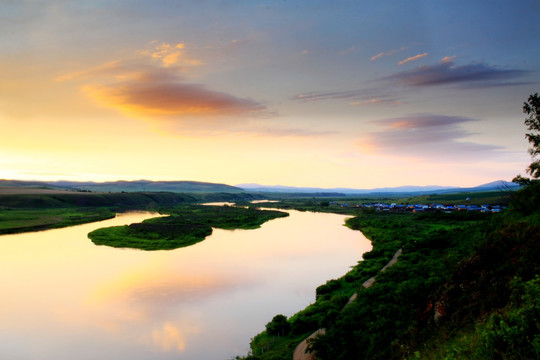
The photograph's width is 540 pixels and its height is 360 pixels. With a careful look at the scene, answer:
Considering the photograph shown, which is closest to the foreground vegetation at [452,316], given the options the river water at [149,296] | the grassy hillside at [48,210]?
the river water at [149,296]

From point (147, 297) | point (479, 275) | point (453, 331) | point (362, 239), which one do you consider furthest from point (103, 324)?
point (362, 239)

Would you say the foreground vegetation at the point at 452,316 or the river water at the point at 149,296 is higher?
the foreground vegetation at the point at 452,316

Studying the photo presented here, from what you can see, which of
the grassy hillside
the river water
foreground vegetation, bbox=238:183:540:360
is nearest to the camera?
foreground vegetation, bbox=238:183:540:360

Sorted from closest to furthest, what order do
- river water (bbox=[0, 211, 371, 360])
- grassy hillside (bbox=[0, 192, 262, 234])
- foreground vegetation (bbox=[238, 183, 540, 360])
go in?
foreground vegetation (bbox=[238, 183, 540, 360]), river water (bbox=[0, 211, 371, 360]), grassy hillside (bbox=[0, 192, 262, 234])

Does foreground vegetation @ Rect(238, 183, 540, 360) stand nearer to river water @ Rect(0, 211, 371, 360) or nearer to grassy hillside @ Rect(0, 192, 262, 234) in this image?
river water @ Rect(0, 211, 371, 360)

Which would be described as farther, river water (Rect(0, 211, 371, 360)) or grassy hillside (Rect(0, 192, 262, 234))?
grassy hillside (Rect(0, 192, 262, 234))

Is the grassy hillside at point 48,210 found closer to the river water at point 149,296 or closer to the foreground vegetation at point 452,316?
the river water at point 149,296

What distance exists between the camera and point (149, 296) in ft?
112

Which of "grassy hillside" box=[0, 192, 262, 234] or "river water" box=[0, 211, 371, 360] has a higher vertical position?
"grassy hillside" box=[0, 192, 262, 234]

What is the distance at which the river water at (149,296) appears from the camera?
24375 mm

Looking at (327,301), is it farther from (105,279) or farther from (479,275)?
(105,279)

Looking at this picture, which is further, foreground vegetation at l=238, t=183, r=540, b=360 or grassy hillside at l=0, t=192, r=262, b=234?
grassy hillside at l=0, t=192, r=262, b=234

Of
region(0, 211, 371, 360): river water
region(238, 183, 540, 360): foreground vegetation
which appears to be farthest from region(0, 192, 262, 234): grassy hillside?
region(238, 183, 540, 360): foreground vegetation

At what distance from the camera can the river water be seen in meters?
24.4
